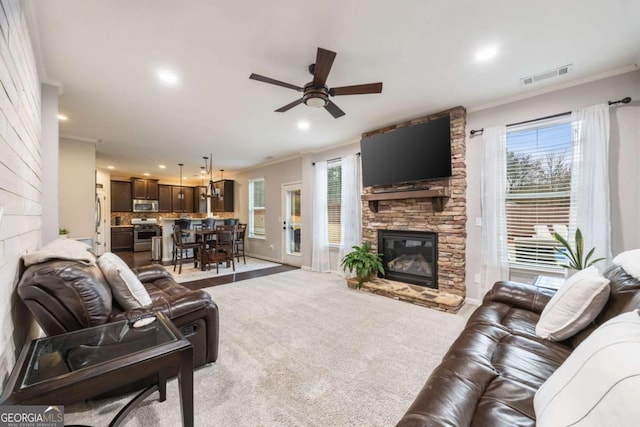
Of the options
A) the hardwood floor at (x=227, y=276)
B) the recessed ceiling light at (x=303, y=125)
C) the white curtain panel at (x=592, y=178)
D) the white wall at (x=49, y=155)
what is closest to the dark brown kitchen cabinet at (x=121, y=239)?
the hardwood floor at (x=227, y=276)

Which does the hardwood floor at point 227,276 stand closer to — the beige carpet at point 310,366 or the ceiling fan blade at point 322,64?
the beige carpet at point 310,366

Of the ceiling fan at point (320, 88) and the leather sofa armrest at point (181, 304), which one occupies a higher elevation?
the ceiling fan at point (320, 88)

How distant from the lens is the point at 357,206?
16.2ft

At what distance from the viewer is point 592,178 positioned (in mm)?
2717

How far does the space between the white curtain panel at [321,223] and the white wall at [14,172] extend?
4.23 m

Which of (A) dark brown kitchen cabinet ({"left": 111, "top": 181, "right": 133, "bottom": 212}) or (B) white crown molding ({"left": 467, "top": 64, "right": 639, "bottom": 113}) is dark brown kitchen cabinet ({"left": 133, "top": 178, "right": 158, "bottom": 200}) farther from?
(B) white crown molding ({"left": 467, "top": 64, "right": 639, "bottom": 113})

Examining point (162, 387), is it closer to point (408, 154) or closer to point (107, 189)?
point (408, 154)

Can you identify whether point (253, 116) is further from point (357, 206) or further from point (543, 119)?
point (543, 119)

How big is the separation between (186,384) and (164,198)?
988 centimetres

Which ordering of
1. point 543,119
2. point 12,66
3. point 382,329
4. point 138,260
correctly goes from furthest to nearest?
point 138,260 → point 543,119 → point 382,329 → point 12,66

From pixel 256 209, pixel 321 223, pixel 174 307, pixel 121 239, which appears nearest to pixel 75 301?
pixel 174 307

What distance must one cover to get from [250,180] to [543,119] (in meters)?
6.90

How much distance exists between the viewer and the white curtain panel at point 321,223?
18.4 feet

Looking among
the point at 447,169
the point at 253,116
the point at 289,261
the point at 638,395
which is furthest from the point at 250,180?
the point at 638,395
